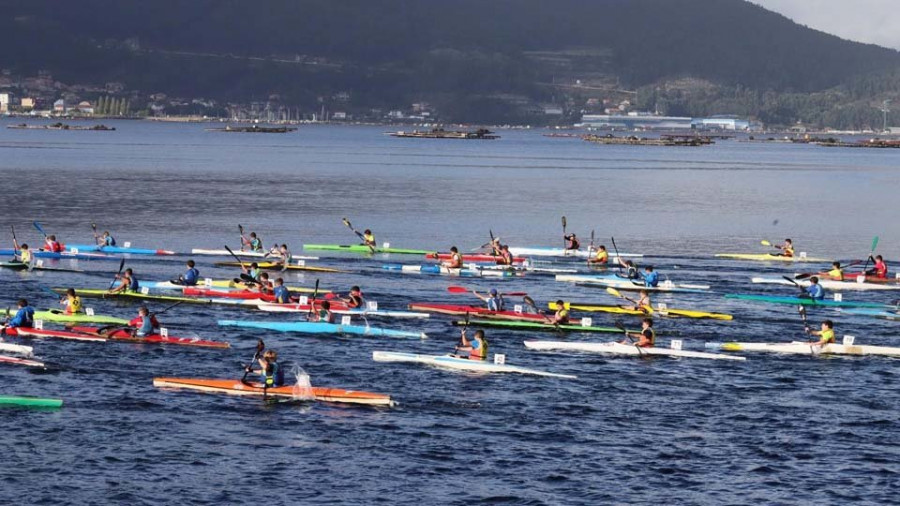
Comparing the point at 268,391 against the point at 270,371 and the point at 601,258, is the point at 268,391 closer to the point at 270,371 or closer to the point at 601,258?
the point at 270,371

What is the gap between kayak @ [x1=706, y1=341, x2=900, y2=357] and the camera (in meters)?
46.8

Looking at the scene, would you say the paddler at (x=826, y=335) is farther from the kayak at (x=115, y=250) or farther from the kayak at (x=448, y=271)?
the kayak at (x=115, y=250)

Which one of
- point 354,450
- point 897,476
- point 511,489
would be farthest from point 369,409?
point 897,476

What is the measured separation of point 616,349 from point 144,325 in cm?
1519

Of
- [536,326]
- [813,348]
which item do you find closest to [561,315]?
Result: [536,326]

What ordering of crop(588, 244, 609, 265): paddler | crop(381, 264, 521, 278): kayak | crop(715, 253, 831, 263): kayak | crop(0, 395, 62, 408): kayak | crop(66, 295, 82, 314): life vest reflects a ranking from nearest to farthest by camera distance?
crop(0, 395, 62, 408): kayak < crop(66, 295, 82, 314): life vest < crop(381, 264, 521, 278): kayak < crop(588, 244, 609, 265): paddler < crop(715, 253, 831, 263): kayak

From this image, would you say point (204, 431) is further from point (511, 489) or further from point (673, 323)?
point (673, 323)

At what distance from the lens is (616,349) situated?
46312 mm

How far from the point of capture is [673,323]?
173 ft

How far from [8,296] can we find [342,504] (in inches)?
1166

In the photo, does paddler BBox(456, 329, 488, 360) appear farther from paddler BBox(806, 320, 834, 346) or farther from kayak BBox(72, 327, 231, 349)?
paddler BBox(806, 320, 834, 346)

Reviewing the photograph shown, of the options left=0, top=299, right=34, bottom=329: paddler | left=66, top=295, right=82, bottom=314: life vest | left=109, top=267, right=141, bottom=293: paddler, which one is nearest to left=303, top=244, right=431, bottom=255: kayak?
left=109, top=267, right=141, bottom=293: paddler

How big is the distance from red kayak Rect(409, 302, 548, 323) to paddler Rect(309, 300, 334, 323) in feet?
15.7

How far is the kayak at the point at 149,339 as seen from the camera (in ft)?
148
